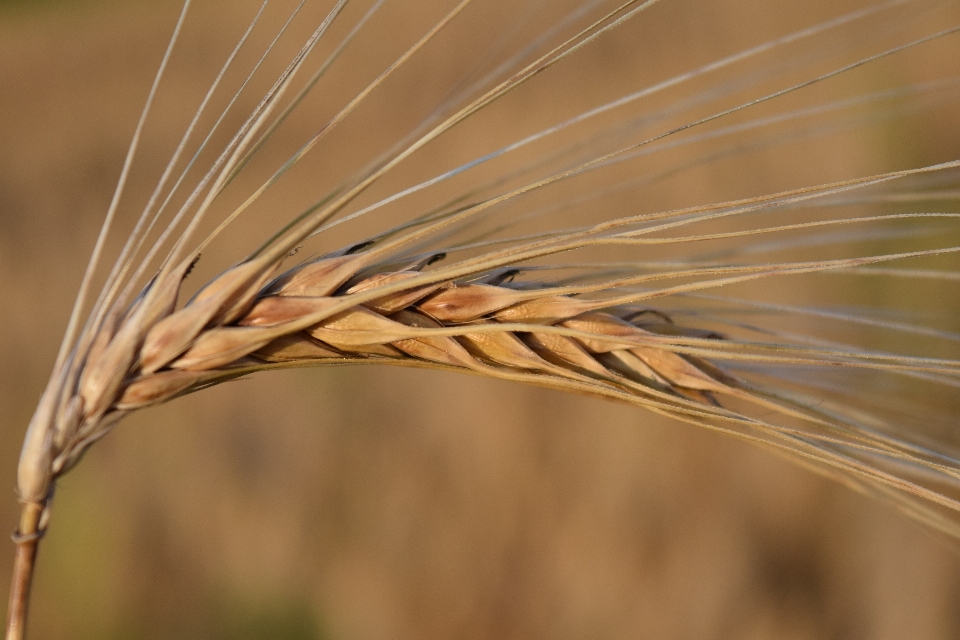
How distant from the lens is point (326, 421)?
1189 millimetres

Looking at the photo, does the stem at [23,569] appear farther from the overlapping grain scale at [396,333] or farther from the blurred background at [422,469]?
the blurred background at [422,469]

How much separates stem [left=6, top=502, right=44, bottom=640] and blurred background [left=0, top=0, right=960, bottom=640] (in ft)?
3.05

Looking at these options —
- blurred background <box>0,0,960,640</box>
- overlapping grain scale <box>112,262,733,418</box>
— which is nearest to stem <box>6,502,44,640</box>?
overlapping grain scale <box>112,262,733,418</box>

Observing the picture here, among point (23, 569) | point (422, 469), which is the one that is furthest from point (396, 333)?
point (422, 469)

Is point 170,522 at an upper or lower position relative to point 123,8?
lower

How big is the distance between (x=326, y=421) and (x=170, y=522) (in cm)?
33

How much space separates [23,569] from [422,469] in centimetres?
95

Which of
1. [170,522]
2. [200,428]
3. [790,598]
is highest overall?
[200,428]

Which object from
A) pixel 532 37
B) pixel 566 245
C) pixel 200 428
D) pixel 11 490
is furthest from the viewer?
pixel 532 37

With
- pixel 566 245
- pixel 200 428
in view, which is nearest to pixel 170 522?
pixel 200 428

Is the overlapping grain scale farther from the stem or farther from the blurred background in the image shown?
the blurred background

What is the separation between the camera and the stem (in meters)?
0.26

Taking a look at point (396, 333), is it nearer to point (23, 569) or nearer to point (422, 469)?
point (23, 569)

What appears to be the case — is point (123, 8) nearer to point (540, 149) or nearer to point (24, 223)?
point (24, 223)
